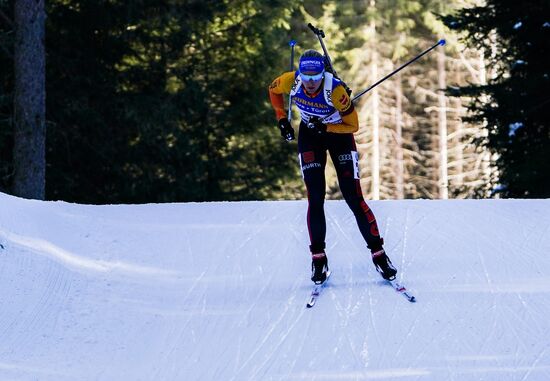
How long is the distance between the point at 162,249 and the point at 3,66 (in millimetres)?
8450

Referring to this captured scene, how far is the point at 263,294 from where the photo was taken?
26.9 ft

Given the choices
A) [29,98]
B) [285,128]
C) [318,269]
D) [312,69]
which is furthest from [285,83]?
[29,98]

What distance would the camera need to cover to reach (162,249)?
9.76 m

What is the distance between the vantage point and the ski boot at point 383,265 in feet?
26.4

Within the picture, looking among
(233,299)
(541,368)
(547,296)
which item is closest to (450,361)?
(541,368)

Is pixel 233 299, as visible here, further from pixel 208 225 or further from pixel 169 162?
pixel 169 162

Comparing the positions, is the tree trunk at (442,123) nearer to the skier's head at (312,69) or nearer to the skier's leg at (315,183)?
the skier's leg at (315,183)

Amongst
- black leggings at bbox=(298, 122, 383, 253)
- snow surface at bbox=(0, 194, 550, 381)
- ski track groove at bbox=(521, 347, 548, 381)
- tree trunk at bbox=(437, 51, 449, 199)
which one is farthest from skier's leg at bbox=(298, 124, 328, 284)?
tree trunk at bbox=(437, 51, 449, 199)

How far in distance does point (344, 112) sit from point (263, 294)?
1732 millimetres

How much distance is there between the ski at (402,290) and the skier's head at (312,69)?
5.91 ft

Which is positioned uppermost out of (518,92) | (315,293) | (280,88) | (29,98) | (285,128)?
(518,92)

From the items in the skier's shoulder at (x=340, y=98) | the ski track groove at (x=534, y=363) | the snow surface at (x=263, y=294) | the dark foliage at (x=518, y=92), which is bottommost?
the ski track groove at (x=534, y=363)

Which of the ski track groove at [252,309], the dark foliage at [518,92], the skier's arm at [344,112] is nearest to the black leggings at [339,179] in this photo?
the skier's arm at [344,112]

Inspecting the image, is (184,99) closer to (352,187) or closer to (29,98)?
(29,98)
